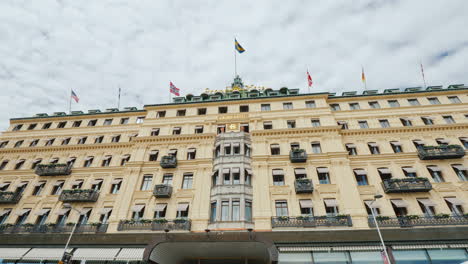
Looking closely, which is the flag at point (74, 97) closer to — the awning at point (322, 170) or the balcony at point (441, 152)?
the awning at point (322, 170)

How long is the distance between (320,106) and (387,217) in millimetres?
15407

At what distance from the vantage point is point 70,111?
39.2 metres

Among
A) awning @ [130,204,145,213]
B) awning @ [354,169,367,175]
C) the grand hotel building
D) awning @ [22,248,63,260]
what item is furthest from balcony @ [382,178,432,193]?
awning @ [22,248,63,260]

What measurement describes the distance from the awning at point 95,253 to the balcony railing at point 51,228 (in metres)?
2.66

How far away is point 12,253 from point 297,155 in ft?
96.7

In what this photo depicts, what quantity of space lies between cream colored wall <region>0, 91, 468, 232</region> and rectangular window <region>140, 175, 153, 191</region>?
575 mm

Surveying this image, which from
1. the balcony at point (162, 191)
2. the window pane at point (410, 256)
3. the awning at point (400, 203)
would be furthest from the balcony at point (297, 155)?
the balcony at point (162, 191)

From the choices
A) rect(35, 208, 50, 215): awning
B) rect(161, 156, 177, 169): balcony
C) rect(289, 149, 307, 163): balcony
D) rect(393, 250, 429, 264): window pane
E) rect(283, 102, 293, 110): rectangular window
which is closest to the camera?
rect(393, 250, 429, 264): window pane

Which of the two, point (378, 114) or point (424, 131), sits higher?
point (378, 114)

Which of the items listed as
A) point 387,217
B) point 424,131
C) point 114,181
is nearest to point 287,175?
point 387,217

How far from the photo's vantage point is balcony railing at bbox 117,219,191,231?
23344 mm

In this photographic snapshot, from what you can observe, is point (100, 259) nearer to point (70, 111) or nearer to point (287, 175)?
point (287, 175)

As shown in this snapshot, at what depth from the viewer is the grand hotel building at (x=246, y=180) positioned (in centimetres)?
2048

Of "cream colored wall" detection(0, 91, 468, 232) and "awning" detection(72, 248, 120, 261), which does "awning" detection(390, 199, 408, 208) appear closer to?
"cream colored wall" detection(0, 91, 468, 232)
